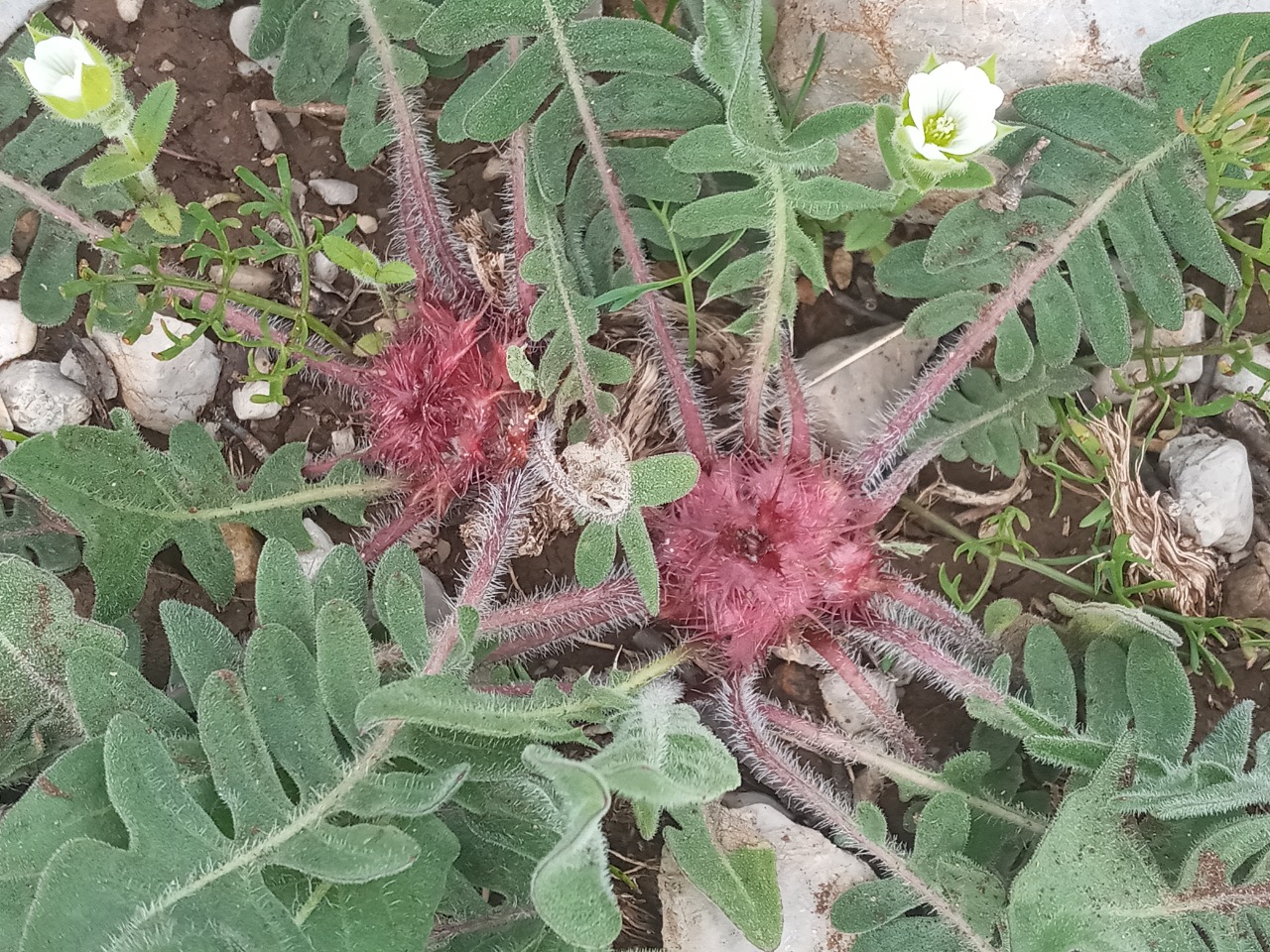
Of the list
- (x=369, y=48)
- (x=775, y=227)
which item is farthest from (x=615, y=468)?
(x=369, y=48)

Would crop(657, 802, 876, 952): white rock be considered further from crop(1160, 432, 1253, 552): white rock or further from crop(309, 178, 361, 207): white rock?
crop(309, 178, 361, 207): white rock

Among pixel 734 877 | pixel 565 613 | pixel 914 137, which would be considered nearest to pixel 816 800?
pixel 734 877

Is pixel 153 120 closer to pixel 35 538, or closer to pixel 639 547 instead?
pixel 35 538

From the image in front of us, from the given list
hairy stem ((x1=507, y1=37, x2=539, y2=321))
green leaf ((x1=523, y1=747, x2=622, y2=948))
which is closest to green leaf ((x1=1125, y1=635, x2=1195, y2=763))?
green leaf ((x1=523, y1=747, x2=622, y2=948))

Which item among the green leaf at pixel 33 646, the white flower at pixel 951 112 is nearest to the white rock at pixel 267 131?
the green leaf at pixel 33 646

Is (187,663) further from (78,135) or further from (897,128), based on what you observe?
(897,128)

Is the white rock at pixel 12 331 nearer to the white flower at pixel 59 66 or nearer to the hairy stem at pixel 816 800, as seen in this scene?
the white flower at pixel 59 66

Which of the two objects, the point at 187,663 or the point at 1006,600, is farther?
the point at 1006,600
